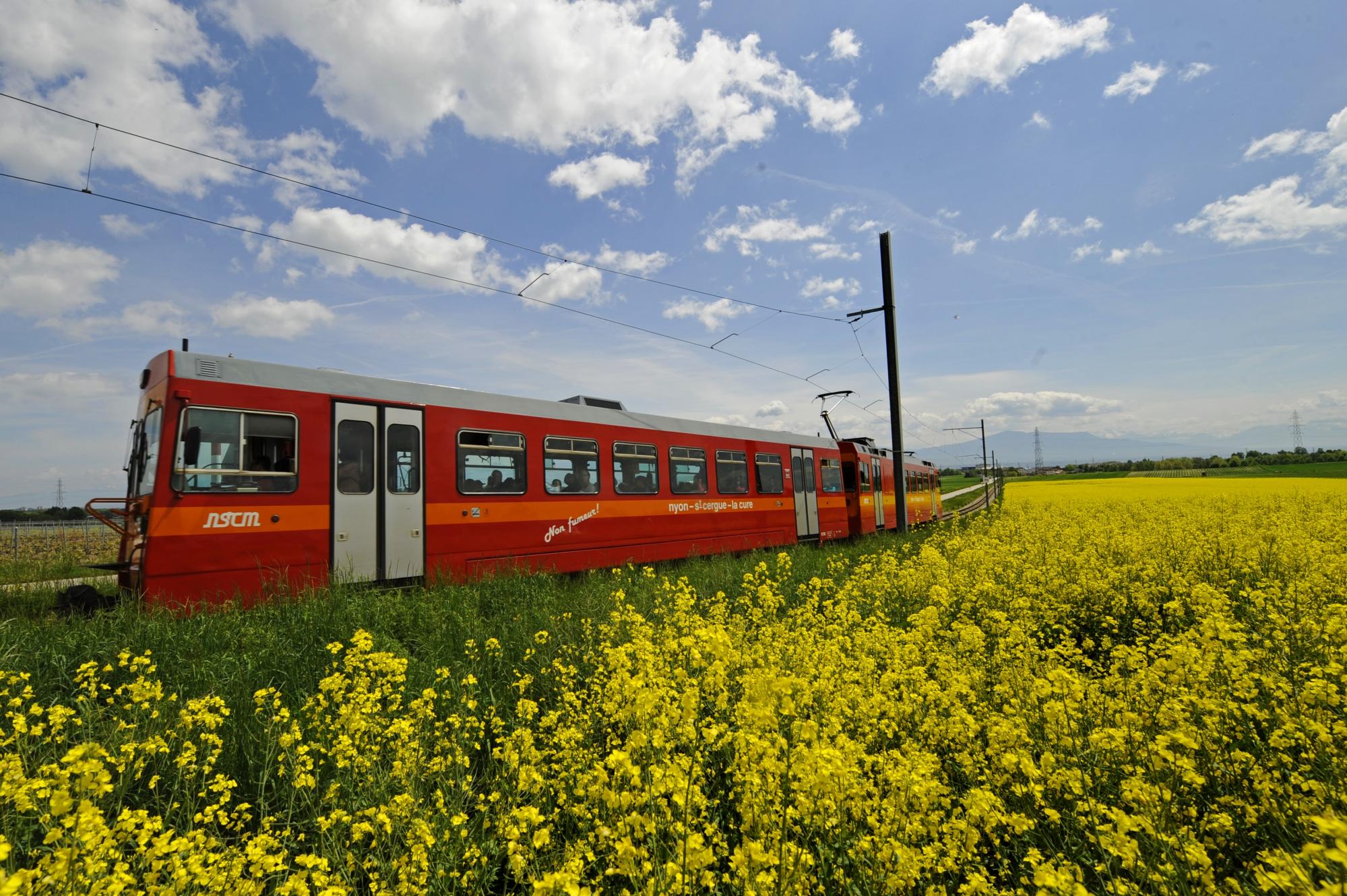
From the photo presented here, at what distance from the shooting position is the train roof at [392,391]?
6672mm

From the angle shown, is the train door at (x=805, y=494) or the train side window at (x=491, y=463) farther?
the train door at (x=805, y=494)

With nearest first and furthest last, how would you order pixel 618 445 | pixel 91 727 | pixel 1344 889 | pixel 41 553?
pixel 1344 889 < pixel 91 727 < pixel 618 445 < pixel 41 553

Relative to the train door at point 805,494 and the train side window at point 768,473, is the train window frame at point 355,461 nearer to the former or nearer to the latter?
the train side window at point 768,473

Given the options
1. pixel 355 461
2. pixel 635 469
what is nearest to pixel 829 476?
pixel 635 469

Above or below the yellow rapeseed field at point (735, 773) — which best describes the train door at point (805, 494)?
above

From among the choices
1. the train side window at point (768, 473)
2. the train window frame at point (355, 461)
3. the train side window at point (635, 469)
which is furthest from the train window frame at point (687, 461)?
the train window frame at point (355, 461)

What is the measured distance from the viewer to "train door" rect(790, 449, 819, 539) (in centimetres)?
1585

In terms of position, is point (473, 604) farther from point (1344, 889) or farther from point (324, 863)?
point (1344, 889)

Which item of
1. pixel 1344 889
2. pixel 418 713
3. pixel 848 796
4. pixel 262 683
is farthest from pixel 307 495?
pixel 1344 889

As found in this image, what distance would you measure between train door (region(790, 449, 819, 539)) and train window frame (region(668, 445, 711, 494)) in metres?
3.70

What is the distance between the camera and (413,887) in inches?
90.7

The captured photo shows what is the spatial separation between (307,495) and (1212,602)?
912cm

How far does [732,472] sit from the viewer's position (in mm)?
13789

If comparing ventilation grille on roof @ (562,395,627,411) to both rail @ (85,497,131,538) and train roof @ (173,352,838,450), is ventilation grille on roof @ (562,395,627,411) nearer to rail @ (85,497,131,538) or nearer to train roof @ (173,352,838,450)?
train roof @ (173,352,838,450)
